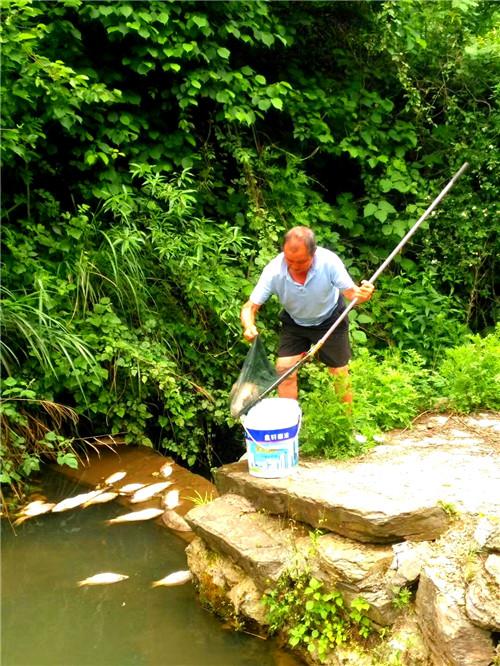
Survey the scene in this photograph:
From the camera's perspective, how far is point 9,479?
476 cm

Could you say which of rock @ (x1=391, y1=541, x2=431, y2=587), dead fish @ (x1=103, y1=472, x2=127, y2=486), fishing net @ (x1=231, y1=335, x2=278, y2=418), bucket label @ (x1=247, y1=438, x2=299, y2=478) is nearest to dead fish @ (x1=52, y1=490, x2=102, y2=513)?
dead fish @ (x1=103, y1=472, x2=127, y2=486)

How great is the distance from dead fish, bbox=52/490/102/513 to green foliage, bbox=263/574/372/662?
167 centimetres

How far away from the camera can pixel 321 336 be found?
185 inches

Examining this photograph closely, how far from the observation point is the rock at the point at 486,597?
2.93m

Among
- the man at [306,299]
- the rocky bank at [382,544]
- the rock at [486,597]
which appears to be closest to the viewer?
the rock at [486,597]

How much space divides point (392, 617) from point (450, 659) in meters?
0.38

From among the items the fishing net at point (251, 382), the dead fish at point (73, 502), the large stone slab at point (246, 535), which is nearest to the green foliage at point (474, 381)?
the fishing net at point (251, 382)

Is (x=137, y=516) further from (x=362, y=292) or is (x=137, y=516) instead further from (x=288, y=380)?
(x=362, y=292)

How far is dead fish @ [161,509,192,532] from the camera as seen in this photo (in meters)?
4.70

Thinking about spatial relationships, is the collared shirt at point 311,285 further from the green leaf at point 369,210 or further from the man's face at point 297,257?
the green leaf at point 369,210

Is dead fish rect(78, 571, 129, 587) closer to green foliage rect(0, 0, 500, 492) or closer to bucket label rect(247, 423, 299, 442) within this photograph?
bucket label rect(247, 423, 299, 442)

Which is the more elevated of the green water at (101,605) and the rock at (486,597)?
the rock at (486,597)

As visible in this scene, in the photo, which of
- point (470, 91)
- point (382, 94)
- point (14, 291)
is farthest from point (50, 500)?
point (470, 91)

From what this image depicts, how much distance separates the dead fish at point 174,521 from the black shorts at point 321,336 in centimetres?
125
